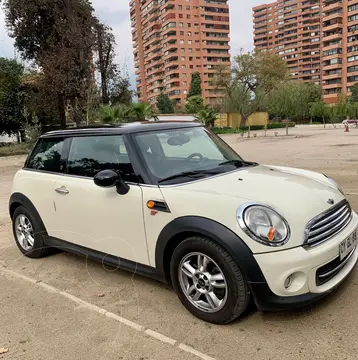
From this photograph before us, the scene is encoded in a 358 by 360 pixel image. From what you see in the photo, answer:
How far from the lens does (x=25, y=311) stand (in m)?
3.29

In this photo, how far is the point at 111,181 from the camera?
3.19 m

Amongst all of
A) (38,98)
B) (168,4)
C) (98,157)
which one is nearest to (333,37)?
(168,4)

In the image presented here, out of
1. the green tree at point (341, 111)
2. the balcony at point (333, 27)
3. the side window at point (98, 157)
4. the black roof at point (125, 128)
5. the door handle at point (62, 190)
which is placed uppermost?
the balcony at point (333, 27)

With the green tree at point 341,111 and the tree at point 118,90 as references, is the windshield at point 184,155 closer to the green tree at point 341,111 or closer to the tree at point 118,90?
the tree at point 118,90

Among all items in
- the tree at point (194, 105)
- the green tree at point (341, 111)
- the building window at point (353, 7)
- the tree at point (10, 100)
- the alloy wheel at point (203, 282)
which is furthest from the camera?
the building window at point (353, 7)

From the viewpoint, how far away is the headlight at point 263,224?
254cm

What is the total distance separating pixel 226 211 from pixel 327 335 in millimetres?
1133

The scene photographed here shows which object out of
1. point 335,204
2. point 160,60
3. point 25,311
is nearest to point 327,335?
point 335,204

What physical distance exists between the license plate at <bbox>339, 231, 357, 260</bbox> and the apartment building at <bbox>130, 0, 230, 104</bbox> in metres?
94.4

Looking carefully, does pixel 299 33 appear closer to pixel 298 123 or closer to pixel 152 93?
pixel 152 93

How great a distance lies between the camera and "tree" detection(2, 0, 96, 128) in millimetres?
25047

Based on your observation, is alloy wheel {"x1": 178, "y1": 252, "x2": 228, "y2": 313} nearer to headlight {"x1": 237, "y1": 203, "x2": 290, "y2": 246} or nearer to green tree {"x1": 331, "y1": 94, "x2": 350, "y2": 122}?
headlight {"x1": 237, "y1": 203, "x2": 290, "y2": 246}

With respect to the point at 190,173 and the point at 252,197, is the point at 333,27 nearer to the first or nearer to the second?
the point at 190,173

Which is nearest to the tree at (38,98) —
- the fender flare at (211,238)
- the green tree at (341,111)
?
the fender flare at (211,238)
